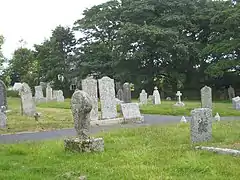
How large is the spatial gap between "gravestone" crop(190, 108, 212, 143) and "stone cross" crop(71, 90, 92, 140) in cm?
294

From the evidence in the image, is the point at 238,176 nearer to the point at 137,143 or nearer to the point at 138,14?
the point at 137,143

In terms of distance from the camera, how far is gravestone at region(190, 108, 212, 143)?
462 inches

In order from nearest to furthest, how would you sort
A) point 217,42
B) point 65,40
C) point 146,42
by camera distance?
point 217,42
point 146,42
point 65,40

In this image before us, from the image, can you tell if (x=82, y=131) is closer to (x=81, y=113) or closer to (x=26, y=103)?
(x=81, y=113)

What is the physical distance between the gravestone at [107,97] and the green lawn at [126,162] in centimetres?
873

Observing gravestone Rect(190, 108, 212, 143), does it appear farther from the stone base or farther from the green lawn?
the stone base

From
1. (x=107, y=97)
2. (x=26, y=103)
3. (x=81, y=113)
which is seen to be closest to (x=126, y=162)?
Answer: (x=81, y=113)

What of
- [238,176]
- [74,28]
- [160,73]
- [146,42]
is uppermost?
[74,28]

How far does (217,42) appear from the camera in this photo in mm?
41812

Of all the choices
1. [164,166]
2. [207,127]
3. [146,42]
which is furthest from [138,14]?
[164,166]

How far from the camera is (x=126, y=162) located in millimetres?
8766

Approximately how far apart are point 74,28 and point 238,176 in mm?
49809

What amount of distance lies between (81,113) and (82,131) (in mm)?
482

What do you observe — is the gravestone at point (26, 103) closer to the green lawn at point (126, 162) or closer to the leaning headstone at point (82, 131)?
the green lawn at point (126, 162)
